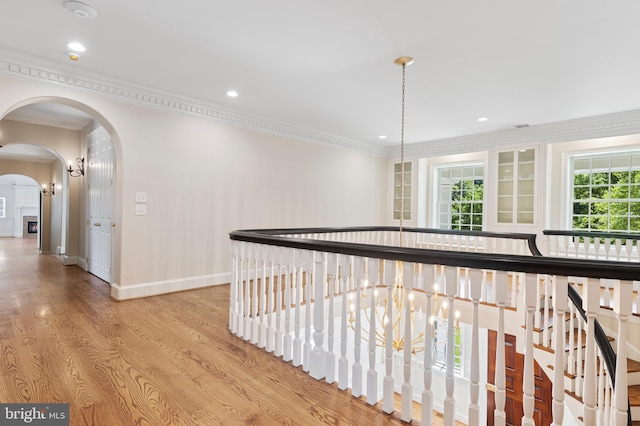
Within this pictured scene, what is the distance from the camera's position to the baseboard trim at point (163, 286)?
160 inches

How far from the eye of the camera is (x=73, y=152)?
6391mm

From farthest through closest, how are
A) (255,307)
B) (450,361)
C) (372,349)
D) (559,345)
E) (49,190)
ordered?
(49,190), (255,307), (372,349), (450,361), (559,345)

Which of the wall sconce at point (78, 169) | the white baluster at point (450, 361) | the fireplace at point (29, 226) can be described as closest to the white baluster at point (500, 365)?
the white baluster at point (450, 361)

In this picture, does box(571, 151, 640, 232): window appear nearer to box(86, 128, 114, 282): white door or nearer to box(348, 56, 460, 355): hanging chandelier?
box(348, 56, 460, 355): hanging chandelier

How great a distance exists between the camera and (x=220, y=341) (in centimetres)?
281

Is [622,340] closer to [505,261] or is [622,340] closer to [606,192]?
[505,261]

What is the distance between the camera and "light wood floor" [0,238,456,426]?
1814 mm

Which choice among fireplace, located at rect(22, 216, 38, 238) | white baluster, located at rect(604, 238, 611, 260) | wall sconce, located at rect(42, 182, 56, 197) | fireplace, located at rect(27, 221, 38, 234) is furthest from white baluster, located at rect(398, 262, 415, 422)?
fireplace, located at rect(27, 221, 38, 234)

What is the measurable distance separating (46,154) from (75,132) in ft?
8.75

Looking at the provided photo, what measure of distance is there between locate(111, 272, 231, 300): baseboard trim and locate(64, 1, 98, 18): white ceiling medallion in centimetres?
293

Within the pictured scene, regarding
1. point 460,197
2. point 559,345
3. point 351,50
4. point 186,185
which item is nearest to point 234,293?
point 186,185

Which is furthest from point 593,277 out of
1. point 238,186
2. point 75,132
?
point 75,132

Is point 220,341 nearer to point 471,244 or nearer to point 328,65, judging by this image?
point 328,65

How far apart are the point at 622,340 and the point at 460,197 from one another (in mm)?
6252
